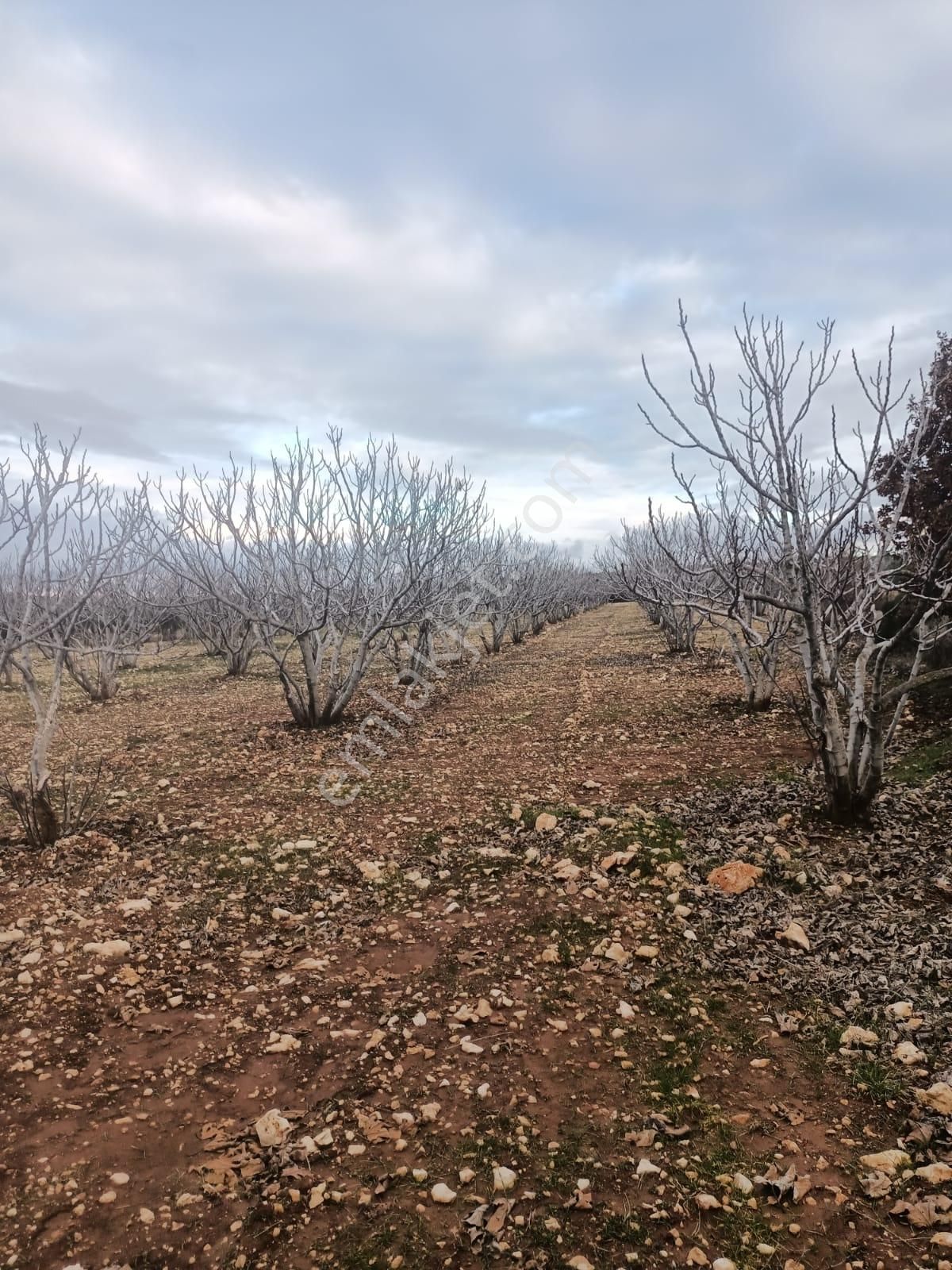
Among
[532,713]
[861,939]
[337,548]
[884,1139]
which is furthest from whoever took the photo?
[337,548]

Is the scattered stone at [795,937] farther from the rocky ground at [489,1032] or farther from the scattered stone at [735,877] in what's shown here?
the scattered stone at [735,877]

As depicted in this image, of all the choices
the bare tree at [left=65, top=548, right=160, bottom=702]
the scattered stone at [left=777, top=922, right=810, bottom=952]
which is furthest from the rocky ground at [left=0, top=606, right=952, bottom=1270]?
the bare tree at [left=65, top=548, right=160, bottom=702]

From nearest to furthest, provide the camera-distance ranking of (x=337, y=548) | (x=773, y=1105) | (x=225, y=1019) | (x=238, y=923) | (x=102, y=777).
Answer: (x=773, y=1105) < (x=225, y=1019) < (x=238, y=923) < (x=102, y=777) < (x=337, y=548)

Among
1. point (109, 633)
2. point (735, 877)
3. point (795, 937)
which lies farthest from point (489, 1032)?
point (109, 633)

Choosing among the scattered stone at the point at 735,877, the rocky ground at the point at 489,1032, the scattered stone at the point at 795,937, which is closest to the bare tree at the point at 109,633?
the rocky ground at the point at 489,1032

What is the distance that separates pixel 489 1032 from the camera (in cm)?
324

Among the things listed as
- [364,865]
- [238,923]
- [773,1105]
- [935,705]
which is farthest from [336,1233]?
[935,705]

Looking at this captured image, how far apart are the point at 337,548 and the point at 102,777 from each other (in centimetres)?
540

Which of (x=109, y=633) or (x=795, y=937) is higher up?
(x=109, y=633)

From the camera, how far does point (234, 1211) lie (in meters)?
2.35

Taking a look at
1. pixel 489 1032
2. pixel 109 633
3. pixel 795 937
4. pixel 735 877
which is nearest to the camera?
pixel 489 1032

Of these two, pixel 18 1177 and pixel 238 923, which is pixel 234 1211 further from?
pixel 238 923

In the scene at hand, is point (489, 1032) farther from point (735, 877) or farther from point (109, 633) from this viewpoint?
point (109, 633)

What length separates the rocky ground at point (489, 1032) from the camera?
226 cm
